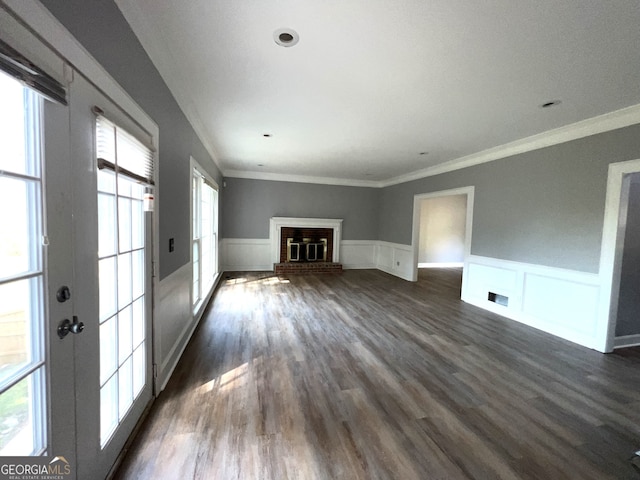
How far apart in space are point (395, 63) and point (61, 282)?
96.1 inches

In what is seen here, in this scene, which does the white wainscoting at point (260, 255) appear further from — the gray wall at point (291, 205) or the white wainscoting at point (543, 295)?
the white wainscoting at point (543, 295)

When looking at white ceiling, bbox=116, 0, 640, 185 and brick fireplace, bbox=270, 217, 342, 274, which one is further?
brick fireplace, bbox=270, 217, 342, 274

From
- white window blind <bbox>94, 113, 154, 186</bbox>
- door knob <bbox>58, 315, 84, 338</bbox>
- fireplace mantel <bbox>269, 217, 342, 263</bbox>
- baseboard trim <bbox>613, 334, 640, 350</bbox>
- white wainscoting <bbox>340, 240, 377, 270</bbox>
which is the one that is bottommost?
baseboard trim <bbox>613, 334, 640, 350</bbox>

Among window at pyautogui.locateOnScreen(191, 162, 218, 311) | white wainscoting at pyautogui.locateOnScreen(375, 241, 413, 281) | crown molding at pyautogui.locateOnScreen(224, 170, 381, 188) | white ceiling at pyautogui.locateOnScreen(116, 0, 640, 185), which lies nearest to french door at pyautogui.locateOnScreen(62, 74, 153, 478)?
white ceiling at pyautogui.locateOnScreen(116, 0, 640, 185)

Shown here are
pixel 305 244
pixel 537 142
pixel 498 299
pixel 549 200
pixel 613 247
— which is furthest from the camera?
pixel 305 244

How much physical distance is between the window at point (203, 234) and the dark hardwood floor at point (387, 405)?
65cm

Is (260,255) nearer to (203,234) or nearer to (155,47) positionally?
(203,234)

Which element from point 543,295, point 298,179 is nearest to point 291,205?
point 298,179

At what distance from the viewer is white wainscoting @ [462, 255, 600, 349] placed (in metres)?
3.06

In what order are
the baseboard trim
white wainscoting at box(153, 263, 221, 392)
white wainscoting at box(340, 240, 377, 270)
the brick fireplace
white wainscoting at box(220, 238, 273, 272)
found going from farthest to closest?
white wainscoting at box(340, 240, 377, 270) < the brick fireplace < white wainscoting at box(220, 238, 273, 272) < the baseboard trim < white wainscoting at box(153, 263, 221, 392)

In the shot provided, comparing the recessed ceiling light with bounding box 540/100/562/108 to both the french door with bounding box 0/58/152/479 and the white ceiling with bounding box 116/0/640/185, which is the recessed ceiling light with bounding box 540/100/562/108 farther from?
the french door with bounding box 0/58/152/479

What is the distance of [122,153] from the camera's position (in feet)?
4.68

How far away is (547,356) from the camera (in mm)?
2820

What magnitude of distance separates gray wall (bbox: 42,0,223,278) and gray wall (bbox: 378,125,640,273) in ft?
14.9
